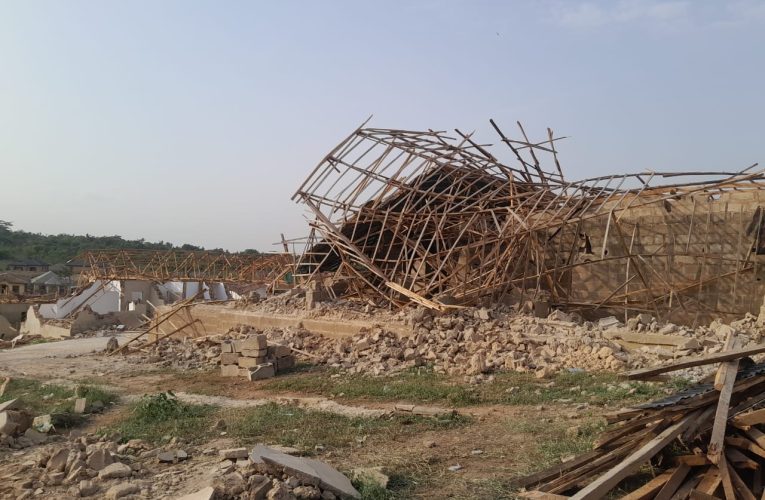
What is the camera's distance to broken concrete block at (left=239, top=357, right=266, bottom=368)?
1169cm

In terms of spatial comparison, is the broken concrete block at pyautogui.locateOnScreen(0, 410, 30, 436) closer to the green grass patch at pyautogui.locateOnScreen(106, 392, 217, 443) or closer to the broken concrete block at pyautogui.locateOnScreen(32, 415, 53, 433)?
the broken concrete block at pyautogui.locateOnScreen(32, 415, 53, 433)

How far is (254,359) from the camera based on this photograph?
11.7 m

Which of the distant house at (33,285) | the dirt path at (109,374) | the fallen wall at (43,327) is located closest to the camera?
the dirt path at (109,374)

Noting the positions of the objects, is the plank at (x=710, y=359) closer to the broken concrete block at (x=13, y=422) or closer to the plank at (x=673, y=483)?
the plank at (x=673, y=483)

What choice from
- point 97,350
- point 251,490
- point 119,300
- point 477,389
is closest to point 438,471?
point 251,490

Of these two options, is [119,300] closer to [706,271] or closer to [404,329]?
[404,329]

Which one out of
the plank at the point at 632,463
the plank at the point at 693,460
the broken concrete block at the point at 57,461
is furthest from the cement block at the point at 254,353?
the plank at the point at 693,460

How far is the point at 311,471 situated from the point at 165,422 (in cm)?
360

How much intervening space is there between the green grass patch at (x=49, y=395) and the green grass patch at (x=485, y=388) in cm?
270

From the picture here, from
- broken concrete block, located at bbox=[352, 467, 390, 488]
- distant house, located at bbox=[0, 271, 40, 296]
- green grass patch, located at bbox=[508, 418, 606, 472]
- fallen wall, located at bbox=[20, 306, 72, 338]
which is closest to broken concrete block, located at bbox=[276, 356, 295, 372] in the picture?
green grass patch, located at bbox=[508, 418, 606, 472]

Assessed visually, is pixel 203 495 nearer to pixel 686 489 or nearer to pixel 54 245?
pixel 686 489

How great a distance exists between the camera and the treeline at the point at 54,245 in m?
58.9

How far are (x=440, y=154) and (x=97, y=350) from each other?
36.3ft

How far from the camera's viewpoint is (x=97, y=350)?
18109 mm
